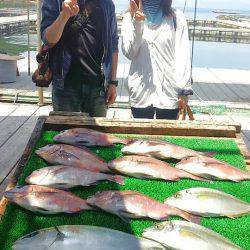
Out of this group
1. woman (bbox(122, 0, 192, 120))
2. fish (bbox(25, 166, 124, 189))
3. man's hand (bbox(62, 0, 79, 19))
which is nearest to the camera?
fish (bbox(25, 166, 124, 189))

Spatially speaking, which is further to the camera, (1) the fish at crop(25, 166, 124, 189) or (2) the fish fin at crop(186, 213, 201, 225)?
(1) the fish at crop(25, 166, 124, 189)

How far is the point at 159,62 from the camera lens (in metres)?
4.17

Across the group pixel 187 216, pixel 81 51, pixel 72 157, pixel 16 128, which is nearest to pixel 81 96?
pixel 81 51

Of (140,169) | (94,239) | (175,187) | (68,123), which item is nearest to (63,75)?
(68,123)

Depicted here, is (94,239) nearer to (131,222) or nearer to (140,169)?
(131,222)

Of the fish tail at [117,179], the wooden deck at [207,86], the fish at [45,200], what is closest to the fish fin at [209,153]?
the fish tail at [117,179]

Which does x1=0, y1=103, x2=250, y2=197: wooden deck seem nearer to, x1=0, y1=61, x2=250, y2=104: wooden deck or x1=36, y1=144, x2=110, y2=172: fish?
x1=0, y1=61, x2=250, y2=104: wooden deck

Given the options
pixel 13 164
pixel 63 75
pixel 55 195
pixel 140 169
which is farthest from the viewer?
pixel 13 164

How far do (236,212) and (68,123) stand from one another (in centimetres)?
177

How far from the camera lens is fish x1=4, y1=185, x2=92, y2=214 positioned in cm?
238

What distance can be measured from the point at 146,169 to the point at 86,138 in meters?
0.70

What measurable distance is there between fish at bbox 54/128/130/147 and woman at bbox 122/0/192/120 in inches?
35.9

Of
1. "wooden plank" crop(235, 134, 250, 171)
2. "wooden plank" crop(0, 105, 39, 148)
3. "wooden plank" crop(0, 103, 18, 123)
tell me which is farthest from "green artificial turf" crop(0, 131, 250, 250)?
"wooden plank" crop(0, 103, 18, 123)

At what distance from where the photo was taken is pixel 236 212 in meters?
2.52
